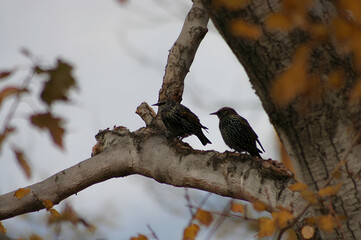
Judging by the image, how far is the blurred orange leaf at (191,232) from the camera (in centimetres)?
352

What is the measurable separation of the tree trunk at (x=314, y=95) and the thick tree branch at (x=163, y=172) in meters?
1.24

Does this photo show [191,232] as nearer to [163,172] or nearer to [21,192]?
[163,172]

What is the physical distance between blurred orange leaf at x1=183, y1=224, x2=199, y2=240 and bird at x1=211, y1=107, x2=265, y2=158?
9.29 ft

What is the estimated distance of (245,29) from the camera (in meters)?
2.47

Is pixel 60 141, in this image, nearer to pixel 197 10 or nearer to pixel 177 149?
pixel 177 149

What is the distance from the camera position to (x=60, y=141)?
103 inches

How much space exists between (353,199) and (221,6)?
46.8 inches

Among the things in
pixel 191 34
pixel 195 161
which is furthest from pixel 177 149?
pixel 191 34

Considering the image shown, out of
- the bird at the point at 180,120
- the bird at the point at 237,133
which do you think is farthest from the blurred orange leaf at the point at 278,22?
the bird at the point at 237,133

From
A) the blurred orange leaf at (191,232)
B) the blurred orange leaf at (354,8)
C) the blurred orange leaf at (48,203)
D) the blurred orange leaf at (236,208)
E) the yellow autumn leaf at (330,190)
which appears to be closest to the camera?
the blurred orange leaf at (354,8)

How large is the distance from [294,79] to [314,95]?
17cm

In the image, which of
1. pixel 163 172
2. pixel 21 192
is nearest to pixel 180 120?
pixel 163 172

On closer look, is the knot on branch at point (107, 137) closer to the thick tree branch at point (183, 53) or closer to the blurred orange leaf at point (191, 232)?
the thick tree branch at point (183, 53)

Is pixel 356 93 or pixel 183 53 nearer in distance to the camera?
pixel 356 93
